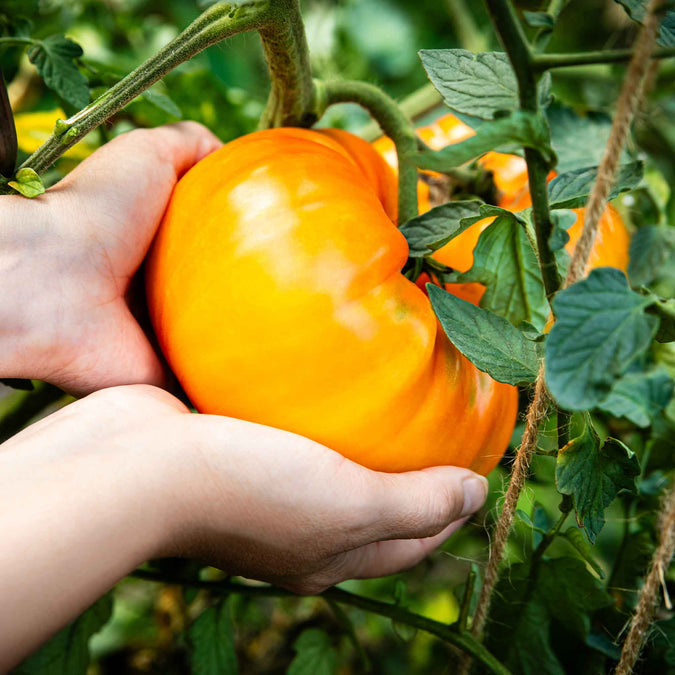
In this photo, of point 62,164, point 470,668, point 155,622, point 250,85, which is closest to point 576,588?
point 470,668

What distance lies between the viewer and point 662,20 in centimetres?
46

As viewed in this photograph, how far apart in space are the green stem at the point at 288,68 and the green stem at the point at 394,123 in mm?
34

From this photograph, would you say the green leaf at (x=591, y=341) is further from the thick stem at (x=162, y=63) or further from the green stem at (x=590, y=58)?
the thick stem at (x=162, y=63)

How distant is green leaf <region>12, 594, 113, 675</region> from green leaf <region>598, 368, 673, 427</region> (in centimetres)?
58

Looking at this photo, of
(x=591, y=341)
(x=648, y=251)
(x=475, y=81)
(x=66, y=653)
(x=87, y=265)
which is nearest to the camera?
(x=591, y=341)

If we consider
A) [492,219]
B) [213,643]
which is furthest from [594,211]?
[213,643]

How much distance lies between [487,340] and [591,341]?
0.43 feet

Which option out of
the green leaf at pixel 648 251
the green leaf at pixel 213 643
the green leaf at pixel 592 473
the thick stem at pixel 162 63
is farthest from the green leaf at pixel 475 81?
the green leaf at pixel 213 643

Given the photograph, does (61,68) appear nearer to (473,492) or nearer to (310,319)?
(310,319)

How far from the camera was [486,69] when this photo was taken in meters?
0.49

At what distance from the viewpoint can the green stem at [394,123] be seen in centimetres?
65

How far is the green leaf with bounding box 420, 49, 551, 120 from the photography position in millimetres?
469

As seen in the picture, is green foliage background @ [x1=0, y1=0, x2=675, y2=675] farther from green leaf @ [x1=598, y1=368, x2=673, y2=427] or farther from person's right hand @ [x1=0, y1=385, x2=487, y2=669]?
person's right hand @ [x1=0, y1=385, x2=487, y2=669]

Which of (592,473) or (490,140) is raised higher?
(490,140)
